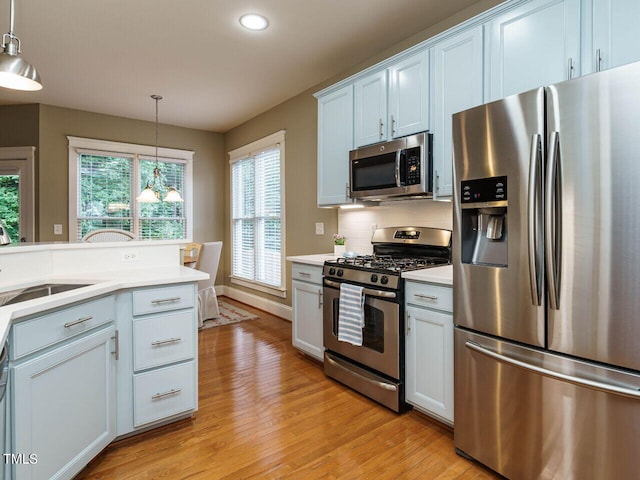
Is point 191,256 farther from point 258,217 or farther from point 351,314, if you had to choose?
point 351,314

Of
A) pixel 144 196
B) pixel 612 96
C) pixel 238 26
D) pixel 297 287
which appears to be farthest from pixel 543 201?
pixel 144 196

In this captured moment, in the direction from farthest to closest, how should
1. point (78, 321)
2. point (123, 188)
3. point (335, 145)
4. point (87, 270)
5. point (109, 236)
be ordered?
point (123, 188) < point (109, 236) < point (335, 145) < point (87, 270) < point (78, 321)

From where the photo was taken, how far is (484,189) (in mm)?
1789

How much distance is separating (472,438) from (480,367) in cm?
38

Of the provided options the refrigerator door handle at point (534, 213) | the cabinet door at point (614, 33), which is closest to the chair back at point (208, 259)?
the refrigerator door handle at point (534, 213)

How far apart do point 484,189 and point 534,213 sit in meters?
0.28

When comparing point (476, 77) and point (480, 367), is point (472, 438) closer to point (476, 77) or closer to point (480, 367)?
point (480, 367)

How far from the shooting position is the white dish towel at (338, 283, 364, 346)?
2.52 meters

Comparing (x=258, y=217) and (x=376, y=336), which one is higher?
(x=258, y=217)

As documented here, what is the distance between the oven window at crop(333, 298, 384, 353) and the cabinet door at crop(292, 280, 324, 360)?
0.57 metres

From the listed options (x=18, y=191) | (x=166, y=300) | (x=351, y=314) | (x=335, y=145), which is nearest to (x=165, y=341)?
(x=166, y=300)

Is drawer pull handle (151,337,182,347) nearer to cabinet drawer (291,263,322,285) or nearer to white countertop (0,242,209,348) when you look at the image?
white countertop (0,242,209,348)

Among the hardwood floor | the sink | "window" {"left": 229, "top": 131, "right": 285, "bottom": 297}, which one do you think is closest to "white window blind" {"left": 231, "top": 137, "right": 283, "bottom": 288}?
"window" {"left": 229, "top": 131, "right": 285, "bottom": 297}

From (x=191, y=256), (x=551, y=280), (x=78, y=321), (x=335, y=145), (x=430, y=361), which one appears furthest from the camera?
(x=191, y=256)
